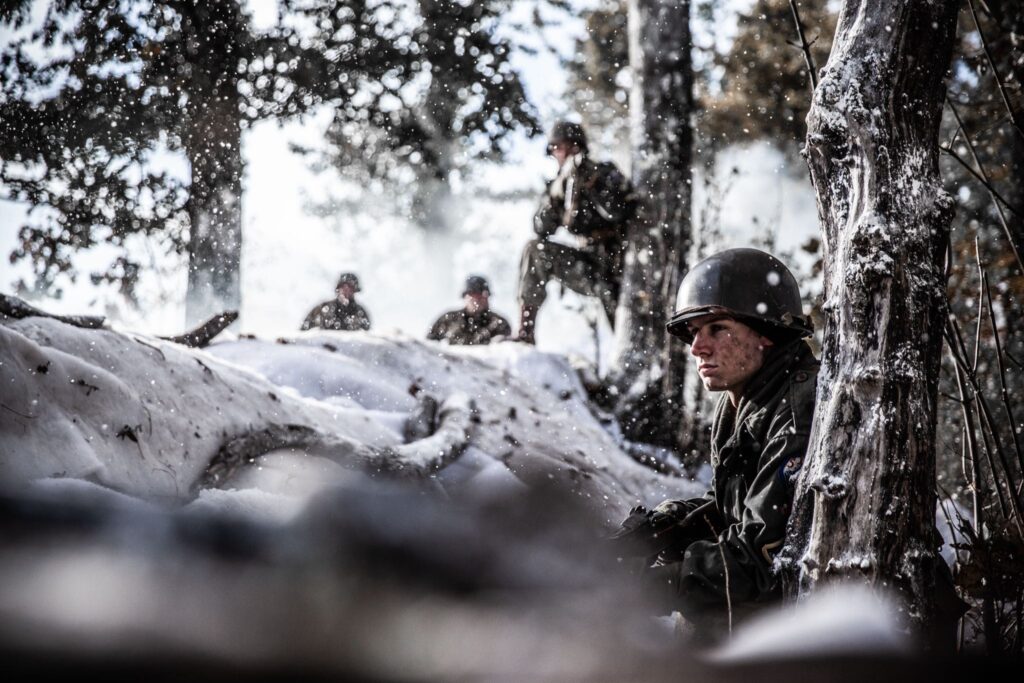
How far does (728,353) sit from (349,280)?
8584 millimetres

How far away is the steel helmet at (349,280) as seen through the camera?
35.1 ft

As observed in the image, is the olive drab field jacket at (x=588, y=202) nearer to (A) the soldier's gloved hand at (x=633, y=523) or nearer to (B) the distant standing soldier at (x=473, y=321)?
(B) the distant standing soldier at (x=473, y=321)

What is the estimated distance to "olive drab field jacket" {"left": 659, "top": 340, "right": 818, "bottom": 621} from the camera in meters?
2.12

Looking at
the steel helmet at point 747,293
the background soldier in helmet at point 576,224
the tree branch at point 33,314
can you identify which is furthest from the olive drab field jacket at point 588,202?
the steel helmet at point 747,293

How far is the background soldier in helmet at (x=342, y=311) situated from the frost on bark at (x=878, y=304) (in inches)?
337

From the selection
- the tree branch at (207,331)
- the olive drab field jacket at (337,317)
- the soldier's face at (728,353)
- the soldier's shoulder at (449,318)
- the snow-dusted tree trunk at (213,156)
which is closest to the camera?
the soldier's face at (728,353)

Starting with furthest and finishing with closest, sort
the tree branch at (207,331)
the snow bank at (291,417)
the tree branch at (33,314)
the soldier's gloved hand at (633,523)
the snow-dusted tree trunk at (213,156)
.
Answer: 1. the snow-dusted tree trunk at (213,156)
2. the tree branch at (207,331)
3. the tree branch at (33,314)
4. the snow bank at (291,417)
5. the soldier's gloved hand at (633,523)

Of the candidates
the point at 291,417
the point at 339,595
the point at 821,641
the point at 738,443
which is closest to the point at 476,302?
the point at 291,417

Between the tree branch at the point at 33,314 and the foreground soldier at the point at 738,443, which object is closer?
the foreground soldier at the point at 738,443

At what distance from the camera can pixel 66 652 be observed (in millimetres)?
800

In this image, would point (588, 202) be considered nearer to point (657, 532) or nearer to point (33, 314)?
point (33, 314)

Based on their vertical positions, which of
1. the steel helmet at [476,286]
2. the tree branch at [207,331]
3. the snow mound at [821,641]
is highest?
the steel helmet at [476,286]

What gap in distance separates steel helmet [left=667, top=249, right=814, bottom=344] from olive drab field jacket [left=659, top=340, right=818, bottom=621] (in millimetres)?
144

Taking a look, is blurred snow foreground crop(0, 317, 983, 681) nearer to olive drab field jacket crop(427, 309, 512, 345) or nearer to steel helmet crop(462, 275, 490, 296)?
olive drab field jacket crop(427, 309, 512, 345)
